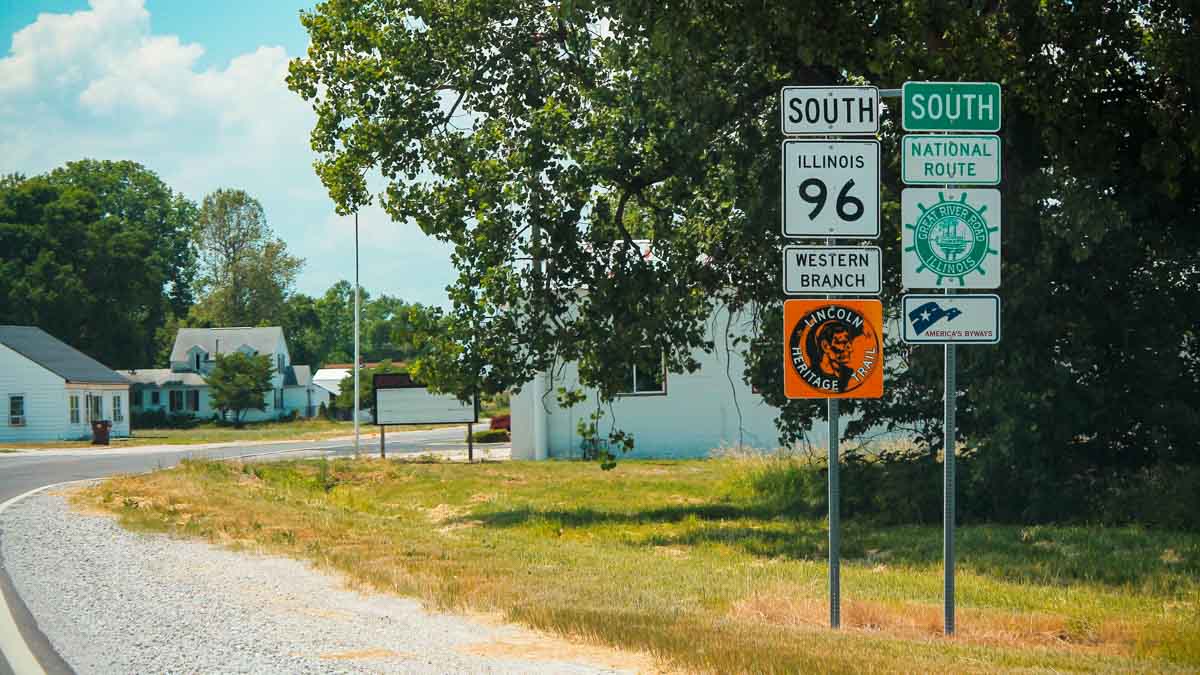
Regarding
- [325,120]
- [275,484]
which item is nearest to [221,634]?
[325,120]

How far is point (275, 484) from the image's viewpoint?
81.0 ft

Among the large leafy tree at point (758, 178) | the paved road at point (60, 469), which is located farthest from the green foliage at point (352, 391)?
the large leafy tree at point (758, 178)

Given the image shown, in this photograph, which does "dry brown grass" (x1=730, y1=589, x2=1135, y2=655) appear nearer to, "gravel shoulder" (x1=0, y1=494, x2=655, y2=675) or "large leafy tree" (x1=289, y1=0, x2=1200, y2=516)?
"gravel shoulder" (x1=0, y1=494, x2=655, y2=675)

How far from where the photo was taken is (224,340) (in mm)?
86812

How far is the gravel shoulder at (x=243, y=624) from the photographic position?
7.66 meters

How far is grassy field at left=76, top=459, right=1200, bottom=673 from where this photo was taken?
7980mm

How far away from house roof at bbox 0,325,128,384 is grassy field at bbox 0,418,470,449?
329cm

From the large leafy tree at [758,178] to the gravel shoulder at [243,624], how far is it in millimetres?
6714

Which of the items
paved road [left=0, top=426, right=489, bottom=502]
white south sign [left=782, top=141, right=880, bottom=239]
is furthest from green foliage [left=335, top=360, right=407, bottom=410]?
white south sign [left=782, top=141, right=880, bottom=239]

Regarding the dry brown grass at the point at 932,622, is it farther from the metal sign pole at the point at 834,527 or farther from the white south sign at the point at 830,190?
the white south sign at the point at 830,190

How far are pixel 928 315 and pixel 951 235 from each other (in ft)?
1.89

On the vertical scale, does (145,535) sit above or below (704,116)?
below

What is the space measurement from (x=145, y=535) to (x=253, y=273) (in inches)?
3473

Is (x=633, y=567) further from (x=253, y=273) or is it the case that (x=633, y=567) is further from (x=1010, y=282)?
(x=253, y=273)
